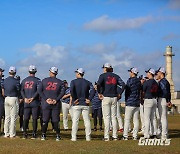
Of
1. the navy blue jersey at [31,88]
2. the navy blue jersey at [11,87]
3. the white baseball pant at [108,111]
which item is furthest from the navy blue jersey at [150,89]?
the navy blue jersey at [11,87]

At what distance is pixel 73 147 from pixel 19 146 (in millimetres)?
1429

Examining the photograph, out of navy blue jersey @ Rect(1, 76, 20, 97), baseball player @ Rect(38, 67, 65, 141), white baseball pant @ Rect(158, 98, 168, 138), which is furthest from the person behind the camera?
navy blue jersey @ Rect(1, 76, 20, 97)

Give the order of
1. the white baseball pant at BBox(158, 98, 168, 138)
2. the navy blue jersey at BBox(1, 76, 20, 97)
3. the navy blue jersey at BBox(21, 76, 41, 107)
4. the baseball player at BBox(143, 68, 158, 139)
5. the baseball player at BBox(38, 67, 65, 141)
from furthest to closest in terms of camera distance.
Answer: the navy blue jersey at BBox(1, 76, 20, 97)
the navy blue jersey at BBox(21, 76, 41, 107)
the white baseball pant at BBox(158, 98, 168, 138)
the baseball player at BBox(143, 68, 158, 139)
the baseball player at BBox(38, 67, 65, 141)

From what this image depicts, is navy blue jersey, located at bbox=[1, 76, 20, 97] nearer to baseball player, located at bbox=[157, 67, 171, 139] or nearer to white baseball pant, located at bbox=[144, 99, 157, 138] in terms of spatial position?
white baseball pant, located at bbox=[144, 99, 157, 138]

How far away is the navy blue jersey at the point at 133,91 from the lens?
16062 mm

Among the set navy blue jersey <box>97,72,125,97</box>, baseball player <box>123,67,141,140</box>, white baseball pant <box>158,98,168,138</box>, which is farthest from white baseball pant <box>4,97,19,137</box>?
white baseball pant <box>158,98,168,138</box>

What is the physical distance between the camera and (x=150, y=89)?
1562 centimetres

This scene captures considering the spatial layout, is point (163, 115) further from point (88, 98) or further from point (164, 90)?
point (88, 98)

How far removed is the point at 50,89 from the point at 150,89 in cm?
312

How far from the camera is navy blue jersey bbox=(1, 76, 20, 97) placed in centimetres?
1631

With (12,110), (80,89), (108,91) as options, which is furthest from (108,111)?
(12,110)

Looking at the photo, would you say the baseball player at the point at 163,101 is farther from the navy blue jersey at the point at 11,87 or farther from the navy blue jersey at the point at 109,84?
the navy blue jersey at the point at 11,87

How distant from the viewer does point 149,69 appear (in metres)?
15.8

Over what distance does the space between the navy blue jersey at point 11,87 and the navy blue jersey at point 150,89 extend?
414 cm
